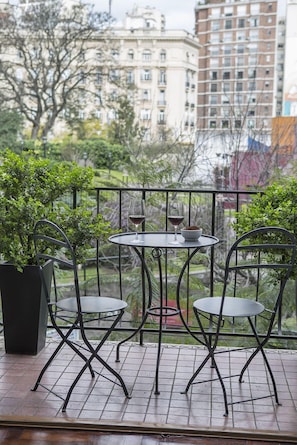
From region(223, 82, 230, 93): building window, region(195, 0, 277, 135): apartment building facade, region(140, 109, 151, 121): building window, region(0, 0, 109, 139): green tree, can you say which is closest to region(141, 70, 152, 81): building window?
region(140, 109, 151, 121): building window

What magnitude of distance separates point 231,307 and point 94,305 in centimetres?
67

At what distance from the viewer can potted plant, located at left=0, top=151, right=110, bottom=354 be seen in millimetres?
3260

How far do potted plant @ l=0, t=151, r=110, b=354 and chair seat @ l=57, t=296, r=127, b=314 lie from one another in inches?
15.5

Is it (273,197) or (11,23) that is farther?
(11,23)

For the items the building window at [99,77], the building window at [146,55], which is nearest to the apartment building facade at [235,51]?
the building window at [146,55]

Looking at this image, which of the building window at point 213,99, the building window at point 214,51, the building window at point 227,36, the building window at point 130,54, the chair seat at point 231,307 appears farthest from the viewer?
the building window at point 227,36

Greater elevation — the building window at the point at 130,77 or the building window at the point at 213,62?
the building window at the point at 213,62

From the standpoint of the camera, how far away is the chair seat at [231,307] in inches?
107

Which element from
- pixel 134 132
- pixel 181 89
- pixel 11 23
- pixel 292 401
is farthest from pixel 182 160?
pixel 181 89

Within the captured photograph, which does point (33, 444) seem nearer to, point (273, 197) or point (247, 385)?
point (247, 385)

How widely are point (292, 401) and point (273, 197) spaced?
1099mm

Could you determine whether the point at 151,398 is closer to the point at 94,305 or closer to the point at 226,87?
the point at 94,305

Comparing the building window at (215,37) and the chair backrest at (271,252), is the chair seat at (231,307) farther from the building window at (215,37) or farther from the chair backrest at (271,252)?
the building window at (215,37)

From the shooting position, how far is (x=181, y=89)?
25844 millimetres
